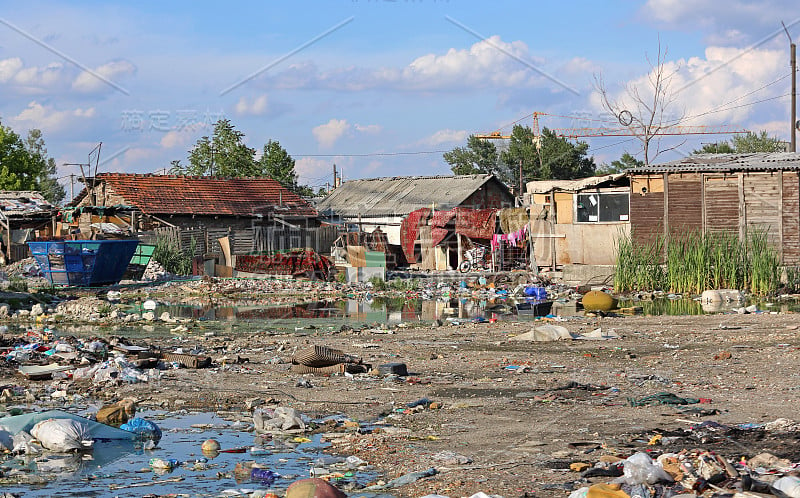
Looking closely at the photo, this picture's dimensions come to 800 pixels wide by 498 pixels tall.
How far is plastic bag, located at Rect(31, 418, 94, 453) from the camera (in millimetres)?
6816

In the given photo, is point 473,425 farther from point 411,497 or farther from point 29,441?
point 29,441

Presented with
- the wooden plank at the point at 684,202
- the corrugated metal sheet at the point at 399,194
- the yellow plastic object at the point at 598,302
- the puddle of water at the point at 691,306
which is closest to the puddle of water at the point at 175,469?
the yellow plastic object at the point at 598,302

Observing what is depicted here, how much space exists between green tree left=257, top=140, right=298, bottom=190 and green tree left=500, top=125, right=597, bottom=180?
1363cm

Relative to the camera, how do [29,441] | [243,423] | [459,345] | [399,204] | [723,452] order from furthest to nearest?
[399,204] → [459,345] → [243,423] → [29,441] → [723,452]

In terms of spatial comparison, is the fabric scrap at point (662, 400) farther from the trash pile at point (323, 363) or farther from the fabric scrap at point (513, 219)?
the fabric scrap at point (513, 219)

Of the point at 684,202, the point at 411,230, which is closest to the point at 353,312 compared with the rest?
the point at 684,202

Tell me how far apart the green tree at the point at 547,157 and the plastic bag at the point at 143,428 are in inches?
1785

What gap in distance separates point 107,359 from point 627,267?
42.2 ft

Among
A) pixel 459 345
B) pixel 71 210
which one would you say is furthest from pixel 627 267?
pixel 71 210

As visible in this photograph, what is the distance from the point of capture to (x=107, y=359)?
425 inches

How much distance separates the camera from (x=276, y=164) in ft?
155

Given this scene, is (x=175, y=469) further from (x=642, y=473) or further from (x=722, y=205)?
(x=722, y=205)

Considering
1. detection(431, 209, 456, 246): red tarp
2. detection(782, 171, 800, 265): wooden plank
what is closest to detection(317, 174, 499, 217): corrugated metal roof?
detection(431, 209, 456, 246): red tarp

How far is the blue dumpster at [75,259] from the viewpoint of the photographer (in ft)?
73.3
